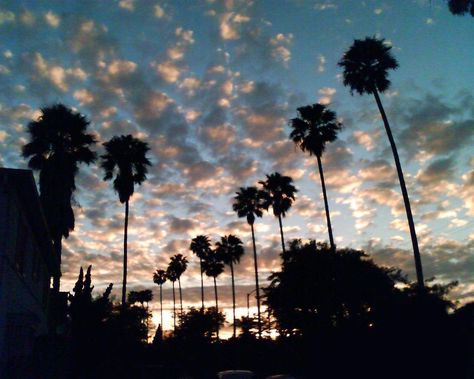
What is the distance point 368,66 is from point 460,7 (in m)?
16.0

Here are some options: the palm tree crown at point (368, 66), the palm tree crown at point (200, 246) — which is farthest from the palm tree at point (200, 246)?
the palm tree crown at point (368, 66)

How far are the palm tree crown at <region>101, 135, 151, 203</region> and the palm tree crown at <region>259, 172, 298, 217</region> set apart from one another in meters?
19.2

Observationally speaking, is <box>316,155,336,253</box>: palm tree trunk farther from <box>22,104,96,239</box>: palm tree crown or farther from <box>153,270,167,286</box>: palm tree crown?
<box>153,270,167,286</box>: palm tree crown

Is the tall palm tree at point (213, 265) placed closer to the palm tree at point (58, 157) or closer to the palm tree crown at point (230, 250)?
the palm tree crown at point (230, 250)

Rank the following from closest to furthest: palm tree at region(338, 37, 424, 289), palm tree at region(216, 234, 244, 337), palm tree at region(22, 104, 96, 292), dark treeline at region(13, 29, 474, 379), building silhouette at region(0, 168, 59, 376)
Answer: building silhouette at region(0, 168, 59, 376) → dark treeline at region(13, 29, 474, 379) → palm tree at region(22, 104, 96, 292) → palm tree at region(338, 37, 424, 289) → palm tree at region(216, 234, 244, 337)

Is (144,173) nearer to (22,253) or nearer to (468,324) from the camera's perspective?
(22,253)

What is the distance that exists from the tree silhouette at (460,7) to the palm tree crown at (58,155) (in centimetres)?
2217

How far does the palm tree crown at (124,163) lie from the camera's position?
129 ft

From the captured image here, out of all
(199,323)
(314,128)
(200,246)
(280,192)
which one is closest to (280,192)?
(280,192)

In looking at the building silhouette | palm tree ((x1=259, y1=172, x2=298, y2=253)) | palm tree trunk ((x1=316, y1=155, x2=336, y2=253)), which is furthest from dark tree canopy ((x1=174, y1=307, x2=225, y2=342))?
the building silhouette

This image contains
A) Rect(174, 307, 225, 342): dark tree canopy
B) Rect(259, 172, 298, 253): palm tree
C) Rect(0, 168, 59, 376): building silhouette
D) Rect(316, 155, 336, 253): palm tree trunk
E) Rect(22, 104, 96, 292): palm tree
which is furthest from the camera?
Rect(174, 307, 225, 342): dark tree canopy

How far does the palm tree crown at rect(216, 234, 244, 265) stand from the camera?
71.4 m

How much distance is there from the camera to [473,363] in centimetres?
2412

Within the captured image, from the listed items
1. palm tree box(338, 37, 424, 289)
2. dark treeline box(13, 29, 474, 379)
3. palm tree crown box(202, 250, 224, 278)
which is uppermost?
palm tree box(338, 37, 424, 289)
